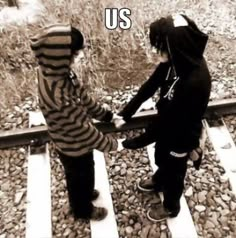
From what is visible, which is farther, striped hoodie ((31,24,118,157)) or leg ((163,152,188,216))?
leg ((163,152,188,216))

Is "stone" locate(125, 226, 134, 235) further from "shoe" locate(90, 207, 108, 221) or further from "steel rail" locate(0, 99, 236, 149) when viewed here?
"steel rail" locate(0, 99, 236, 149)

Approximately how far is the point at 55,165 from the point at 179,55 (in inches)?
75.9

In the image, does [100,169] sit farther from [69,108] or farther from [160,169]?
[69,108]

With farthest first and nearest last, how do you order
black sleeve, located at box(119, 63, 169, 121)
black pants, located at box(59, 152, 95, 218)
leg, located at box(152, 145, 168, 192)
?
leg, located at box(152, 145, 168, 192)
black pants, located at box(59, 152, 95, 218)
black sleeve, located at box(119, 63, 169, 121)

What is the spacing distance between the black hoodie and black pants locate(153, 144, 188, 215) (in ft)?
0.40

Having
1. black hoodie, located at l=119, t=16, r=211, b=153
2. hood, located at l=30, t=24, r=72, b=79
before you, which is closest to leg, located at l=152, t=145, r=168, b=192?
black hoodie, located at l=119, t=16, r=211, b=153

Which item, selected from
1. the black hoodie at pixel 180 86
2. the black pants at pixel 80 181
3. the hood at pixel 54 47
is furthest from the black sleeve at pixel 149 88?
the hood at pixel 54 47

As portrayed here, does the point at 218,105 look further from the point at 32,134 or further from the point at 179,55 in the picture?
the point at 179,55

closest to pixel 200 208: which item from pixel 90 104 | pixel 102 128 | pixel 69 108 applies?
pixel 102 128

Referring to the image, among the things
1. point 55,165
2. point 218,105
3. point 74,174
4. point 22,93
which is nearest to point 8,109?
point 22,93

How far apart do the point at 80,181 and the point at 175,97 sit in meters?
1.00

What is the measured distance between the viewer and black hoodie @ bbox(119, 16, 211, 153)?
2.68 meters

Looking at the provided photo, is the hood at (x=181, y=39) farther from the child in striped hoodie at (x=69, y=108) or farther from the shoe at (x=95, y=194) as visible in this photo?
the shoe at (x=95, y=194)

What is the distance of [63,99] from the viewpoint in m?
2.84
